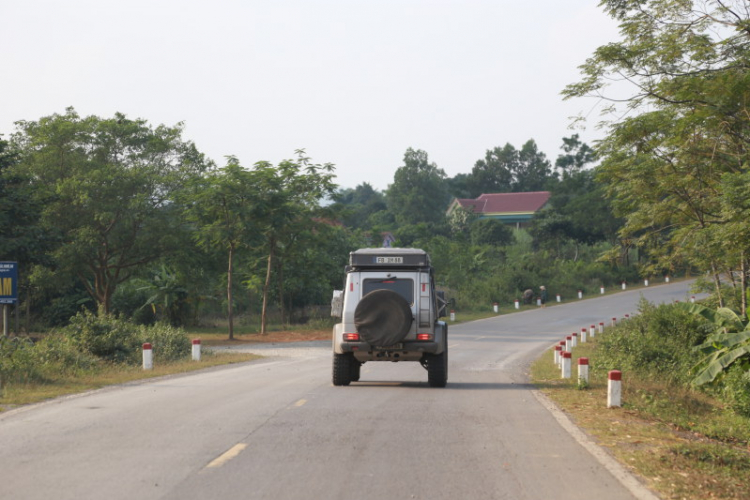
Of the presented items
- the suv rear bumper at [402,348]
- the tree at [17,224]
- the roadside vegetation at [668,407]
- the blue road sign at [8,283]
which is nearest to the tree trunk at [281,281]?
the tree at [17,224]

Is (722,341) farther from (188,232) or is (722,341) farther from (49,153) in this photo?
(49,153)

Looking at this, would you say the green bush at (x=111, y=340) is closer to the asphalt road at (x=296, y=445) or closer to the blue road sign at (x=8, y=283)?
the blue road sign at (x=8, y=283)

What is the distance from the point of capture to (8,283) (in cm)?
1880

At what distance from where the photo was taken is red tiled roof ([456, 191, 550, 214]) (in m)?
93.5

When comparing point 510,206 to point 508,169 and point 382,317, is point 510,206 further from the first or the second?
point 382,317

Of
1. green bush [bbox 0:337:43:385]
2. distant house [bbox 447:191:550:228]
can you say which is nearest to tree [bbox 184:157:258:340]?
green bush [bbox 0:337:43:385]

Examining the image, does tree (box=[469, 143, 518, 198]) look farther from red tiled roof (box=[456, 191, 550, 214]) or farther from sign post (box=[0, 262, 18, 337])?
sign post (box=[0, 262, 18, 337])

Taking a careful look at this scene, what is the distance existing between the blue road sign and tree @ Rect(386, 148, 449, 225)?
79.5m

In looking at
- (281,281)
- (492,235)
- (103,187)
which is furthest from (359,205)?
(103,187)

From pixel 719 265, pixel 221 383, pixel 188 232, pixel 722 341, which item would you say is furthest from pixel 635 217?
pixel 188 232

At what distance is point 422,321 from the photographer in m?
15.8

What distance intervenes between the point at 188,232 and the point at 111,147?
5.57 metres

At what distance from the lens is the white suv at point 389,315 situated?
15.4 metres

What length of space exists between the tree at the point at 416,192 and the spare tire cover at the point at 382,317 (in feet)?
270
